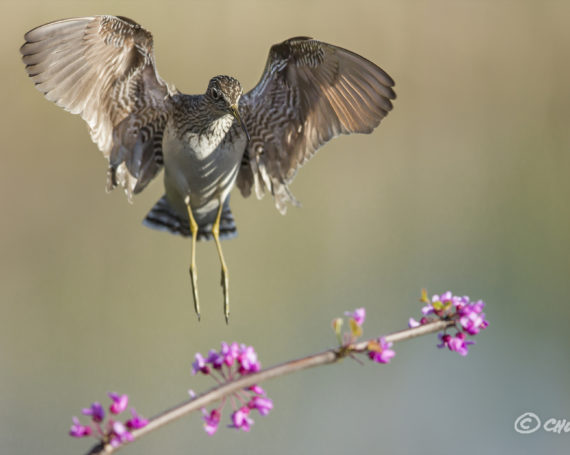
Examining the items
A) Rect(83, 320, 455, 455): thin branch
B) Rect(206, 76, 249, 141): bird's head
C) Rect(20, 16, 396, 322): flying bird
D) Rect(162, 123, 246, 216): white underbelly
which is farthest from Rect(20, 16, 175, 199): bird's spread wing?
Rect(83, 320, 455, 455): thin branch

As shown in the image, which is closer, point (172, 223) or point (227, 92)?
point (227, 92)

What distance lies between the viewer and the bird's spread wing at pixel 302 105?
375cm

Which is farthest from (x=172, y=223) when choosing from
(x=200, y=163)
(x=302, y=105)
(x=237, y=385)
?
(x=237, y=385)

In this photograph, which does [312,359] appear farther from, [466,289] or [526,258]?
[526,258]

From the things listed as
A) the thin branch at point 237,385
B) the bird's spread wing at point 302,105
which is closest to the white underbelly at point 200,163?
the bird's spread wing at point 302,105

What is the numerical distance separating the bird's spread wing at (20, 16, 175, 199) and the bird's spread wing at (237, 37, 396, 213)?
0.51m

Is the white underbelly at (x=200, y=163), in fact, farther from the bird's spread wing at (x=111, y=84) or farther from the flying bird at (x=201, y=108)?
the bird's spread wing at (x=111, y=84)

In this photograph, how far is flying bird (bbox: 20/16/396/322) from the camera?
3.63 meters

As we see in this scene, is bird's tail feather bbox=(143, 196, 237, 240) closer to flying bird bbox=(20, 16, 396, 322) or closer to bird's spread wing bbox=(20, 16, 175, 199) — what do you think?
flying bird bbox=(20, 16, 396, 322)

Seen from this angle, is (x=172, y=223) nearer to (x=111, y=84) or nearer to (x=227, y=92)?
(x=111, y=84)

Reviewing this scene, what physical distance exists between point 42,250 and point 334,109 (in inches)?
174

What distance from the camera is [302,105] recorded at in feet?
13.1

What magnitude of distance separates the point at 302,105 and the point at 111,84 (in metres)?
0.99

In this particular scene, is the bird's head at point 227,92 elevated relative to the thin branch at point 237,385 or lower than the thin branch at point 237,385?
elevated
